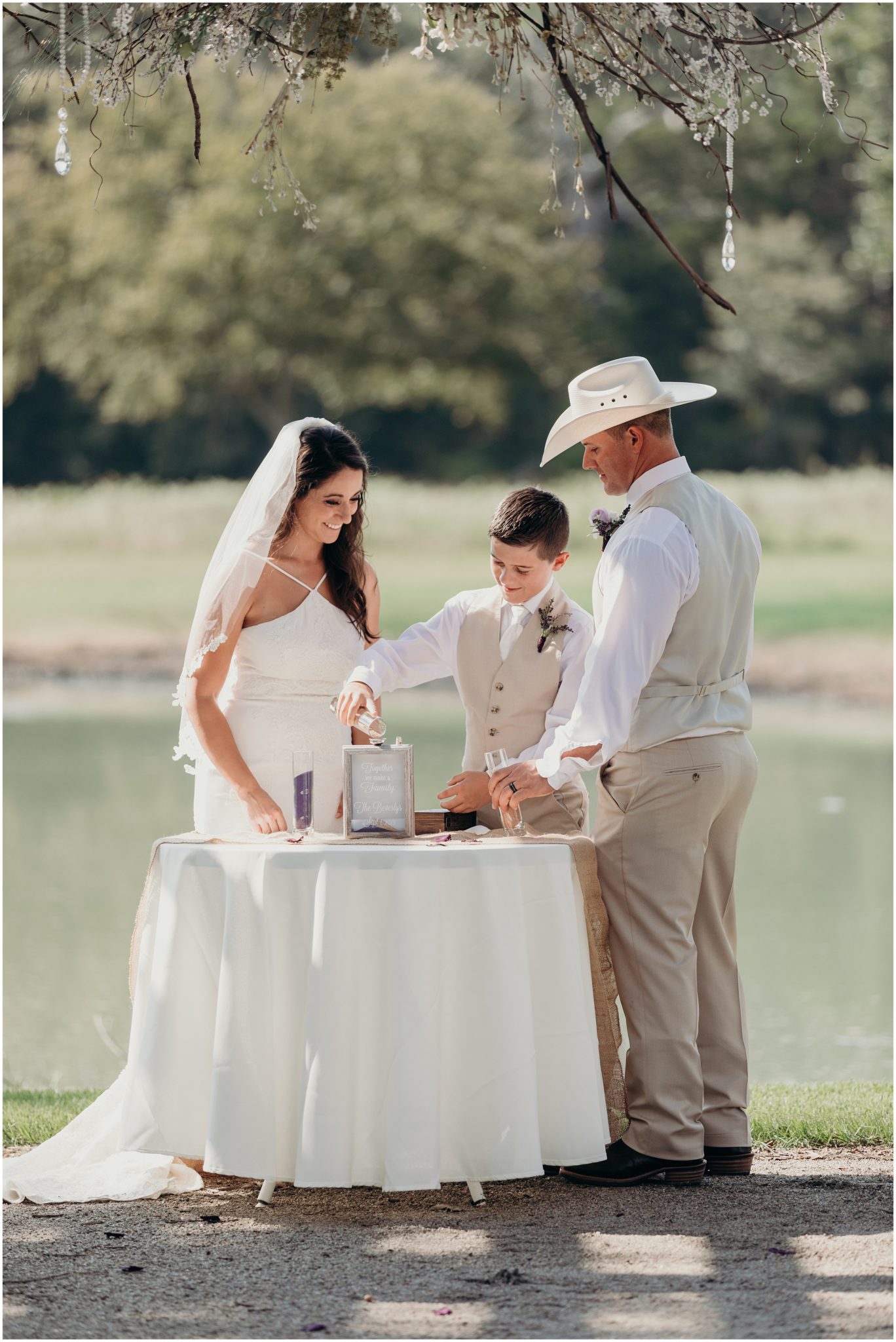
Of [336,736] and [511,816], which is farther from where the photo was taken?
[336,736]

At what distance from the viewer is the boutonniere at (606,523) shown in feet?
13.6

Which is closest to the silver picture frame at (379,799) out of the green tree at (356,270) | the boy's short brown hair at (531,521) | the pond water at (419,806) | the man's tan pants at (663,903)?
the man's tan pants at (663,903)

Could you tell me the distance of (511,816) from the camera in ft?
12.7

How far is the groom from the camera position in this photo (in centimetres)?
386

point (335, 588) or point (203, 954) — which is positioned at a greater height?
point (335, 588)

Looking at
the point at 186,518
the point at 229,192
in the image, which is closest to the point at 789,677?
the point at 186,518

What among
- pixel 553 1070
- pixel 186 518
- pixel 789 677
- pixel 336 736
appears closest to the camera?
pixel 553 1070

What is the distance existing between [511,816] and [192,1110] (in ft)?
3.29

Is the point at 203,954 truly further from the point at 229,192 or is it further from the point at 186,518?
the point at 229,192

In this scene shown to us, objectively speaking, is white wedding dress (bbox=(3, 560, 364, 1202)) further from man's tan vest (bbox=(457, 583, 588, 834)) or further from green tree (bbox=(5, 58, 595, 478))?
green tree (bbox=(5, 58, 595, 478))

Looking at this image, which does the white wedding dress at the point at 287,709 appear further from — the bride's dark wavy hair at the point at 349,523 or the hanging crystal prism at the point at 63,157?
the hanging crystal prism at the point at 63,157

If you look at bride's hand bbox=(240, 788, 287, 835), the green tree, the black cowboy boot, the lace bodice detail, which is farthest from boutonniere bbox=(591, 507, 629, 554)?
the green tree

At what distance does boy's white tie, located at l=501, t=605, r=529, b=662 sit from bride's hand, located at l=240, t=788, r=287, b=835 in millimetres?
721

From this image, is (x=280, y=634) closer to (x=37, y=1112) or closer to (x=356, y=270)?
(x=37, y=1112)
